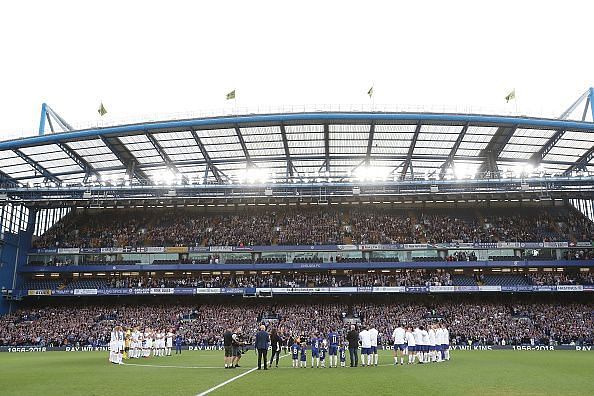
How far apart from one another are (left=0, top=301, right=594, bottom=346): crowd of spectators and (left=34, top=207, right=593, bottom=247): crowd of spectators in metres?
7.57

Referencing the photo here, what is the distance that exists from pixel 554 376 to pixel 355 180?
39.5 metres

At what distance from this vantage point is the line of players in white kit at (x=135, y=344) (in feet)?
91.7

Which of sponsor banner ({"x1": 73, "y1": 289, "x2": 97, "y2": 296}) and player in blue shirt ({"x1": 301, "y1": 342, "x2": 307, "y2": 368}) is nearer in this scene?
player in blue shirt ({"x1": 301, "y1": 342, "x2": 307, "y2": 368})

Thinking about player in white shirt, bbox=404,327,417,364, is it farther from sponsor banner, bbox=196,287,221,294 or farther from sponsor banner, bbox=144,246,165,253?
sponsor banner, bbox=144,246,165,253

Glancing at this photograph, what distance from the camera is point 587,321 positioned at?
169 ft

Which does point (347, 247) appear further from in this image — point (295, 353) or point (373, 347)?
point (295, 353)

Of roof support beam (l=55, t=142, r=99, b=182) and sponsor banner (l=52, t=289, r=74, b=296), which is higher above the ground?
roof support beam (l=55, t=142, r=99, b=182)

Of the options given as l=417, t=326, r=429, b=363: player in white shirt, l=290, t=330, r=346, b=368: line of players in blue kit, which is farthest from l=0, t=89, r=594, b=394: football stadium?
l=290, t=330, r=346, b=368: line of players in blue kit

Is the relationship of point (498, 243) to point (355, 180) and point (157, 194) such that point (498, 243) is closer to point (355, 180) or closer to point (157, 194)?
point (355, 180)

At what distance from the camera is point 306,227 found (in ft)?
208

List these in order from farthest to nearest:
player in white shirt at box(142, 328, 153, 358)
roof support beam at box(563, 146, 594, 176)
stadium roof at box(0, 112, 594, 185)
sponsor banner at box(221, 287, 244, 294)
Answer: sponsor banner at box(221, 287, 244, 294), roof support beam at box(563, 146, 594, 176), stadium roof at box(0, 112, 594, 185), player in white shirt at box(142, 328, 153, 358)

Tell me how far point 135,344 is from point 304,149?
106 ft

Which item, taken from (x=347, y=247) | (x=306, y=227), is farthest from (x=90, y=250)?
(x=347, y=247)

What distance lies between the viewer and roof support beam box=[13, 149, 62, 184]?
55.6 metres
